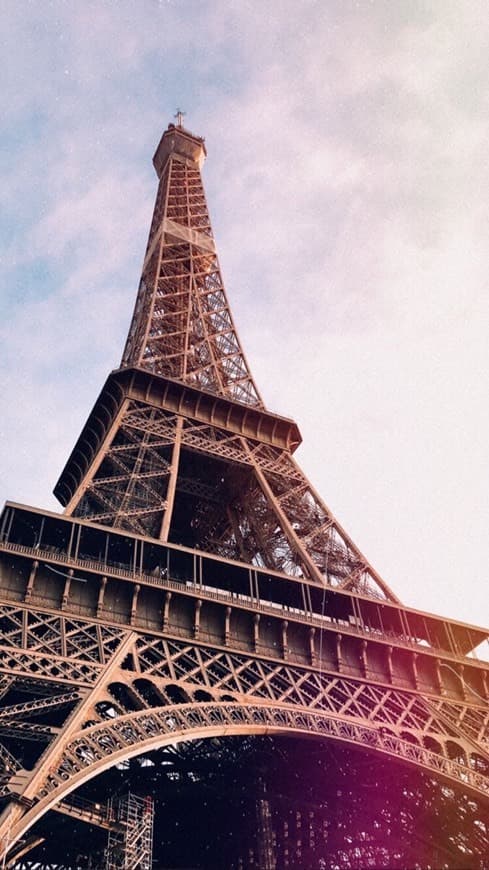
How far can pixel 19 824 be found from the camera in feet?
44.6

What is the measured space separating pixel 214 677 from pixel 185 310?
75.6 ft

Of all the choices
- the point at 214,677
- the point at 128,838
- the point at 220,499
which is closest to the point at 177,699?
the point at 214,677

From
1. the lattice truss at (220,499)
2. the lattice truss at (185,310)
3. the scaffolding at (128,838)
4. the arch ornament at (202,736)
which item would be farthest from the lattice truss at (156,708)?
the lattice truss at (185,310)

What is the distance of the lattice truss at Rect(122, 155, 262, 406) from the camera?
36656 millimetres

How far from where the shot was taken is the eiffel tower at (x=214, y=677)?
17969 mm

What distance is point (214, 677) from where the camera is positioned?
20.5 meters

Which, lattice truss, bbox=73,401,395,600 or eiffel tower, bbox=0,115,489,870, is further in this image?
lattice truss, bbox=73,401,395,600

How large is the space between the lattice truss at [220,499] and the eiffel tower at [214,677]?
87 mm

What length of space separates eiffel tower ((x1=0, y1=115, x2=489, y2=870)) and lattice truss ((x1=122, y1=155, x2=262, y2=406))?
3.47 meters

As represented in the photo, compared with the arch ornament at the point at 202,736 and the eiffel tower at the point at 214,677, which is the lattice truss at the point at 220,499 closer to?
the eiffel tower at the point at 214,677

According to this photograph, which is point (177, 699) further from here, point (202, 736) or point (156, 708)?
point (156, 708)

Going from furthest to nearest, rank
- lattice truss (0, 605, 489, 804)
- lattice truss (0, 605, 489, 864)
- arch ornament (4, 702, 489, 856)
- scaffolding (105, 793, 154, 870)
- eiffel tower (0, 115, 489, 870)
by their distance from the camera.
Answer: scaffolding (105, 793, 154, 870) < eiffel tower (0, 115, 489, 870) < lattice truss (0, 605, 489, 804) < lattice truss (0, 605, 489, 864) < arch ornament (4, 702, 489, 856)

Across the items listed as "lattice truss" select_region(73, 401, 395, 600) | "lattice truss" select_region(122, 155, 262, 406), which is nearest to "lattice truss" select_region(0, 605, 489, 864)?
"lattice truss" select_region(73, 401, 395, 600)

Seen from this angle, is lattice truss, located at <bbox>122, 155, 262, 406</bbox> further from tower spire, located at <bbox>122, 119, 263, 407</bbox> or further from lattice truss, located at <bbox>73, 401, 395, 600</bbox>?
lattice truss, located at <bbox>73, 401, 395, 600</bbox>
